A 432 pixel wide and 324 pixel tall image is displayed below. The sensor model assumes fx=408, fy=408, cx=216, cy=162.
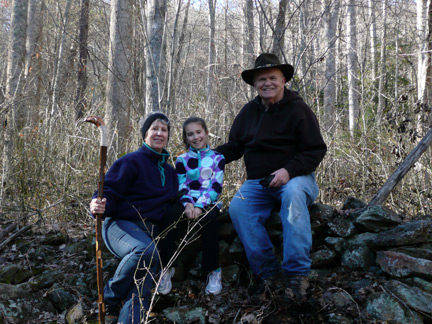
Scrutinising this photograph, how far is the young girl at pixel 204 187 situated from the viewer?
3092 mm

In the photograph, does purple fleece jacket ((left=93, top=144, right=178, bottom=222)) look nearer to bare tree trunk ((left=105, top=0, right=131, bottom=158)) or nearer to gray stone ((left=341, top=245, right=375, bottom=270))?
gray stone ((left=341, top=245, right=375, bottom=270))

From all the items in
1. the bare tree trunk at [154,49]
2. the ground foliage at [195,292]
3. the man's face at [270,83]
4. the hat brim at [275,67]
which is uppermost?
the bare tree trunk at [154,49]

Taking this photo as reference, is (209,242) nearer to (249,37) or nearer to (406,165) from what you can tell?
(406,165)

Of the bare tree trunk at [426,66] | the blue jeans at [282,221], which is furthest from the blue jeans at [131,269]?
the bare tree trunk at [426,66]

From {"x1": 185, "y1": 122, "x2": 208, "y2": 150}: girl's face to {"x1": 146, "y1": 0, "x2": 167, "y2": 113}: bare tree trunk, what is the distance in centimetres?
119

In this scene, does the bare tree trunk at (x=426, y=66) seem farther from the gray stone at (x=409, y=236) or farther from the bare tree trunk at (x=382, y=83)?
the gray stone at (x=409, y=236)

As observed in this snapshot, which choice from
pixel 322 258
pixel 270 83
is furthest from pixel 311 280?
pixel 270 83

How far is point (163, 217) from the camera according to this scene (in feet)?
10.4

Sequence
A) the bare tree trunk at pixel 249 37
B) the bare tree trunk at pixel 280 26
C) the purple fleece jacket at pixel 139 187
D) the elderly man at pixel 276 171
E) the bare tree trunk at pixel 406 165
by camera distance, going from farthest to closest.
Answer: the bare tree trunk at pixel 249 37, the bare tree trunk at pixel 280 26, the bare tree trunk at pixel 406 165, the purple fleece jacket at pixel 139 187, the elderly man at pixel 276 171

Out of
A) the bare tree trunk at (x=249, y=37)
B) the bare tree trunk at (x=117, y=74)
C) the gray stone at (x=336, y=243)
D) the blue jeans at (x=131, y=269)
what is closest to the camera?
the blue jeans at (x=131, y=269)

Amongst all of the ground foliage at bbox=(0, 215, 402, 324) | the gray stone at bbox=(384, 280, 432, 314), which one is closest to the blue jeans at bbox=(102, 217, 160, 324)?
the ground foliage at bbox=(0, 215, 402, 324)

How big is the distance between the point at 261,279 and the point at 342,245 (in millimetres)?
767

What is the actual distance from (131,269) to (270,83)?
180 centimetres

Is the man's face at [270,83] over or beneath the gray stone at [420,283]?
over
